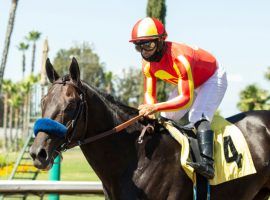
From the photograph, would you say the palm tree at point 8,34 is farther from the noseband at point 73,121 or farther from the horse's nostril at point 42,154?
the horse's nostril at point 42,154

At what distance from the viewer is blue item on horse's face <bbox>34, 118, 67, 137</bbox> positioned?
485cm

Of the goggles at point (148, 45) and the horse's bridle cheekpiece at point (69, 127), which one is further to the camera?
Result: the goggles at point (148, 45)

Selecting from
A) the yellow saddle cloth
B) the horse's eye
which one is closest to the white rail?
the yellow saddle cloth

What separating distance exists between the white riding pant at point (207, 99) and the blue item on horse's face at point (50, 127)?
1416mm

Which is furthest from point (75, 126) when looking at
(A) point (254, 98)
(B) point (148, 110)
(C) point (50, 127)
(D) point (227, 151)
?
(A) point (254, 98)

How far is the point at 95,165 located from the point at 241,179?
1.47 metres

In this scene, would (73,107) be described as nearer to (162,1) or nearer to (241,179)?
(241,179)

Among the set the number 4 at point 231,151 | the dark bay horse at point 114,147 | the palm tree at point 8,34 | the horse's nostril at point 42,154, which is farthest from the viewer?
the palm tree at point 8,34

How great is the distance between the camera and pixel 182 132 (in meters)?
5.70

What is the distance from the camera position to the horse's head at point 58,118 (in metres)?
4.84

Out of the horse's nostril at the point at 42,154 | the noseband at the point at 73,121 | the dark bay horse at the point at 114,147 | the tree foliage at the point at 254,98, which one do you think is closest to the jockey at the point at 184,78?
the dark bay horse at the point at 114,147

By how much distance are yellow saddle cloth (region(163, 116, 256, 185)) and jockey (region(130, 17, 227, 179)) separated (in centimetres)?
17

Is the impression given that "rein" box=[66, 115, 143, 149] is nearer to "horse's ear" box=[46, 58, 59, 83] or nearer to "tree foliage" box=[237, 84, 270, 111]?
"horse's ear" box=[46, 58, 59, 83]

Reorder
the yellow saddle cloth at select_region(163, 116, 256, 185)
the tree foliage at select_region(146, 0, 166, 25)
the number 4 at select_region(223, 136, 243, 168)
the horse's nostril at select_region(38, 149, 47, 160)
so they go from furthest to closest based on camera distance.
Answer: the tree foliage at select_region(146, 0, 166, 25) → the number 4 at select_region(223, 136, 243, 168) → the yellow saddle cloth at select_region(163, 116, 256, 185) → the horse's nostril at select_region(38, 149, 47, 160)
